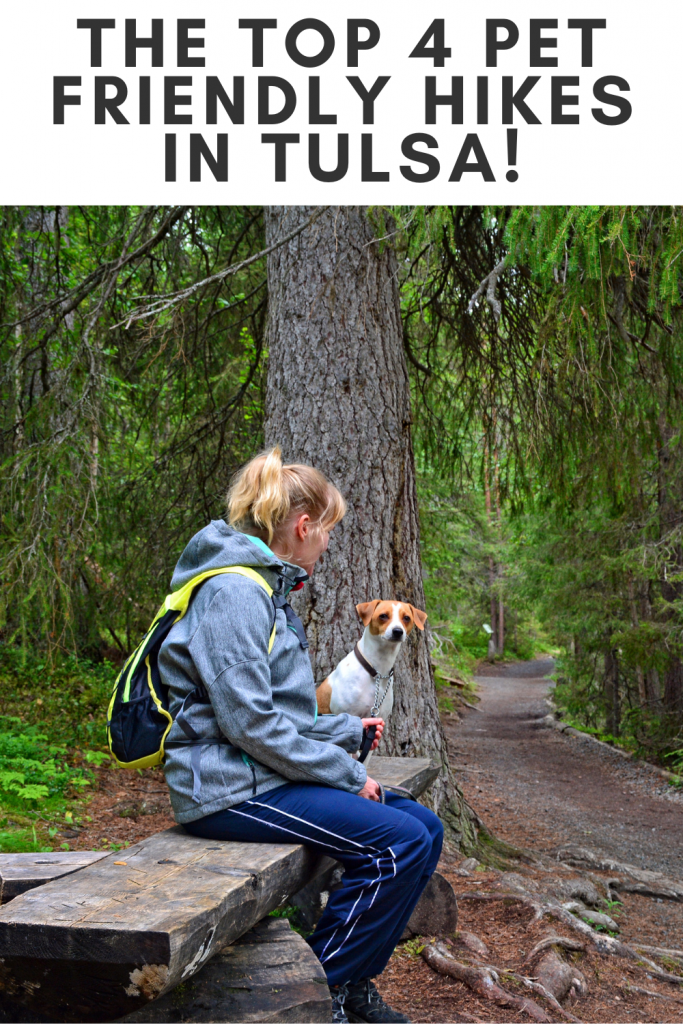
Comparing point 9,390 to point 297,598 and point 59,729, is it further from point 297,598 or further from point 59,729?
point 297,598

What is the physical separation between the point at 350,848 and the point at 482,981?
1270 millimetres

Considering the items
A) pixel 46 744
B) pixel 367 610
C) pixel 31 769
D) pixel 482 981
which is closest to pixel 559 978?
pixel 482 981

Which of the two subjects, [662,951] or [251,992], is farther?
[662,951]

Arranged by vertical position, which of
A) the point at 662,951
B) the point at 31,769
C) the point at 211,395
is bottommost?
the point at 662,951

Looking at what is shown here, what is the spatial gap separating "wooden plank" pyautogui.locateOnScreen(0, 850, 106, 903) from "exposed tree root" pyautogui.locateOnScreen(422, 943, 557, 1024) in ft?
5.77

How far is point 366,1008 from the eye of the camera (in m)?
2.66

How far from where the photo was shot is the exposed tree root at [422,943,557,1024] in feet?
10.2

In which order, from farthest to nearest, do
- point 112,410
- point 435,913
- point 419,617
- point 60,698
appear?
1. point 60,698
2. point 112,410
3. point 419,617
4. point 435,913

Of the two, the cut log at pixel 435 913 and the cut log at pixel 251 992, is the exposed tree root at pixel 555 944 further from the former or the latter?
the cut log at pixel 251 992

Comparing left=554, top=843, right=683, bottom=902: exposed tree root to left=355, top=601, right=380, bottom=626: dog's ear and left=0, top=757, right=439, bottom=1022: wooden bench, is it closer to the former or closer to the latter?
left=355, top=601, right=380, bottom=626: dog's ear

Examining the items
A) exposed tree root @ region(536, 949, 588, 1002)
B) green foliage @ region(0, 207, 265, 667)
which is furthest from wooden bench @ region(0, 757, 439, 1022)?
green foliage @ region(0, 207, 265, 667)

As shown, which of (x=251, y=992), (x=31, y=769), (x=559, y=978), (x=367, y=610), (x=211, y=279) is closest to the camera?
(x=251, y=992)

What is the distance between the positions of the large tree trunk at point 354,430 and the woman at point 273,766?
1794 mm

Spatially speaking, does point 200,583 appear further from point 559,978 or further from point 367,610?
point 559,978
